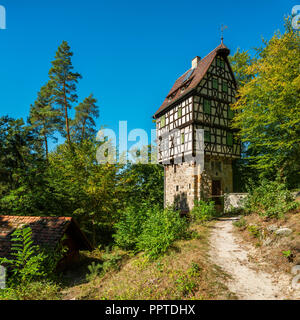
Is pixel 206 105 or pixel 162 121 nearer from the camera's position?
pixel 206 105

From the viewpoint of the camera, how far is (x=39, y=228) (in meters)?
8.02

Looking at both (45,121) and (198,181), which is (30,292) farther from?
(45,121)

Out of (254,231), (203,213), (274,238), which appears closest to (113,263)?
(254,231)

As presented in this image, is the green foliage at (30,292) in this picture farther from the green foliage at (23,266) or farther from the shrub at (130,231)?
the shrub at (130,231)

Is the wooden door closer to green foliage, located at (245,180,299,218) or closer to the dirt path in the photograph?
green foliage, located at (245,180,299,218)

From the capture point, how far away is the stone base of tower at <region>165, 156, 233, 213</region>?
16188 mm

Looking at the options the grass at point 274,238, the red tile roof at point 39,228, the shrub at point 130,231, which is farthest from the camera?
the shrub at point 130,231

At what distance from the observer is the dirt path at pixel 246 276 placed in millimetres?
4652

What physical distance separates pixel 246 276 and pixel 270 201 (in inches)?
206

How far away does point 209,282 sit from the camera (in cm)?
527

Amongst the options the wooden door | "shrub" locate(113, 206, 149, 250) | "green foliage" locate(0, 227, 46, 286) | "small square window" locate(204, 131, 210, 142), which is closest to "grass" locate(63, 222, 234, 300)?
"green foliage" locate(0, 227, 46, 286)

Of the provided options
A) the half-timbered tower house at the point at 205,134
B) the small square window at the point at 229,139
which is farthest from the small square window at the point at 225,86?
the small square window at the point at 229,139

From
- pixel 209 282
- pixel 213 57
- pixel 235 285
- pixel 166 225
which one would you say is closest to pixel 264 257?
pixel 235 285
